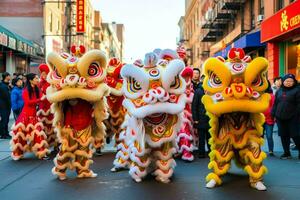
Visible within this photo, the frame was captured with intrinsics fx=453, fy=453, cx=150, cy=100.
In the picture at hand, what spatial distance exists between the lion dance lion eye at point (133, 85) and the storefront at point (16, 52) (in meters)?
16.5

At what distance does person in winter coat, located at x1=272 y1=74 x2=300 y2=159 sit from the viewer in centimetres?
959

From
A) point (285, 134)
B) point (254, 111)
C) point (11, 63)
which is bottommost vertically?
point (285, 134)

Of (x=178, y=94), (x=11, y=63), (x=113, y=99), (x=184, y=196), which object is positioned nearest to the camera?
(x=184, y=196)

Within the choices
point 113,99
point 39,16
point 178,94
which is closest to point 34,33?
point 39,16

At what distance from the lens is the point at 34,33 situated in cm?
3550

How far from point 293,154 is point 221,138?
382 cm

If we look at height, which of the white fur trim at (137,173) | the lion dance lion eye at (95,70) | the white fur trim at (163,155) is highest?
the lion dance lion eye at (95,70)

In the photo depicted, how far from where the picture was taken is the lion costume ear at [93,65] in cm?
753

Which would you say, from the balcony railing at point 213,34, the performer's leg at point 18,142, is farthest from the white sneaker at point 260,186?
the balcony railing at point 213,34

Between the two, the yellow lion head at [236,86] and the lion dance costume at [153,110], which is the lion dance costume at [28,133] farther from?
the yellow lion head at [236,86]

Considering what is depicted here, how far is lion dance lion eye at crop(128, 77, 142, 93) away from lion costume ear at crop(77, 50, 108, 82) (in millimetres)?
625

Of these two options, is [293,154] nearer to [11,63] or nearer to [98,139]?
[98,139]

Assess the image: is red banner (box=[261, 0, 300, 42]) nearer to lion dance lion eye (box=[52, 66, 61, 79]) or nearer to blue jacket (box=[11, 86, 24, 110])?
blue jacket (box=[11, 86, 24, 110])

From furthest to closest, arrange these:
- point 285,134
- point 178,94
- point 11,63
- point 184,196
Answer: point 11,63, point 285,134, point 178,94, point 184,196
